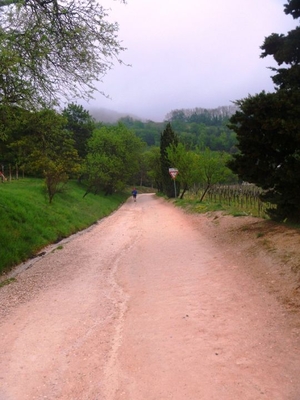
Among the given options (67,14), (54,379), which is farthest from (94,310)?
(67,14)

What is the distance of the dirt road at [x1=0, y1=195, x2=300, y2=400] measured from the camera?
10.7ft

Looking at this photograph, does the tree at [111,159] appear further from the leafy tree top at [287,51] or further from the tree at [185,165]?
the leafy tree top at [287,51]

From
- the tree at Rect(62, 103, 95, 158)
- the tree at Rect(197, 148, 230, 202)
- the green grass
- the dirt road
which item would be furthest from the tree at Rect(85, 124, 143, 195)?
the dirt road

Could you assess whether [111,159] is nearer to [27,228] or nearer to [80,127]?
[80,127]

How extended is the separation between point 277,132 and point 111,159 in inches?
1478

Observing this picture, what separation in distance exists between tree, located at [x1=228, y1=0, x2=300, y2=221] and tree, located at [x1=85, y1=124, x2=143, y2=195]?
29222mm

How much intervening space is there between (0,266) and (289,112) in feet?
27.5

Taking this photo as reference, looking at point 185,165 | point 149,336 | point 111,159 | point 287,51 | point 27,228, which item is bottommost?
point 27,228

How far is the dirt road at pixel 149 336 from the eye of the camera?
10.7ft

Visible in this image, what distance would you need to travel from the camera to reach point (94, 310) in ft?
17.9

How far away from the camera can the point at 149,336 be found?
434cm

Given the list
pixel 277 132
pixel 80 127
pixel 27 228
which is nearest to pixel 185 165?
pixel 27 228

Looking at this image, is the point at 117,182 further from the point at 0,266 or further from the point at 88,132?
the point at 0,266

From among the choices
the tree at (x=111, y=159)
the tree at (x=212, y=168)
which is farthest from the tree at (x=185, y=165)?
the tree at (x=111, y=159)
